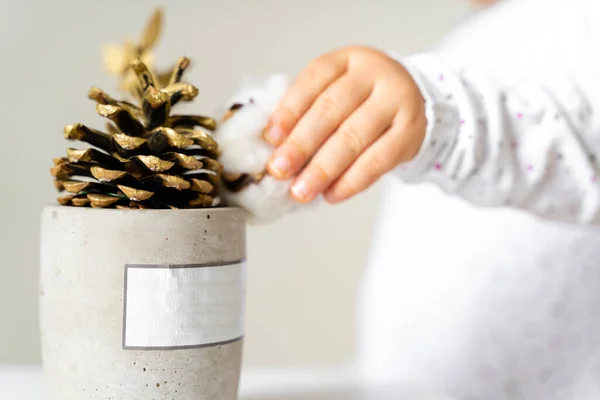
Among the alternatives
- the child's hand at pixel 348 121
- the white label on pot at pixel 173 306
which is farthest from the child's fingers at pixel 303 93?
the white label on pot at pixel 173 306

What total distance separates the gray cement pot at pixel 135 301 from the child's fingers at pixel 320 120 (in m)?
0.07

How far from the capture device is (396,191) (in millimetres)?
834

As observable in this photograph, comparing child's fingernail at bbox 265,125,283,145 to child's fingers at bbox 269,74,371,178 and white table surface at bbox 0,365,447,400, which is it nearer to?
child's fingers at bbox 269,74,371,178

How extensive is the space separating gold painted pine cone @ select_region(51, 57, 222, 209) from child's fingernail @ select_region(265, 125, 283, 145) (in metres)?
0.04

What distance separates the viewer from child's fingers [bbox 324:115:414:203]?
40cm

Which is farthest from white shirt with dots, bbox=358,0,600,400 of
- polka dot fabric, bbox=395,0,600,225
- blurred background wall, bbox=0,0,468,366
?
blurred background wall, bbox=0,0,468,366

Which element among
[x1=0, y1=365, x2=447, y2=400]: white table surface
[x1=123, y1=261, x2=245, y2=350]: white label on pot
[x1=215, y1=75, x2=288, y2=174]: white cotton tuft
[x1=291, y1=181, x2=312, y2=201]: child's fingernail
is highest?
[x1=215, y1=75, x2=288, y2=174]: white cotton tuft

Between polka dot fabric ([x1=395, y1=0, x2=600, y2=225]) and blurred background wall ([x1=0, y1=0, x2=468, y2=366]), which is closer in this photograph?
polka dot fabric ([x1=395, y1=0, x2=600, y2=225])

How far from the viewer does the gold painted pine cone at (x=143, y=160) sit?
13.0 inches

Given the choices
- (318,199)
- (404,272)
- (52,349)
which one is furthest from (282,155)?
(404,272)

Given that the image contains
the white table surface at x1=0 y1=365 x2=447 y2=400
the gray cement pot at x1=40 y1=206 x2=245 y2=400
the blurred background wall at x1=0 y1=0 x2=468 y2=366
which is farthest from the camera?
the blurred background wall at x1=0 y1=0 x2=468 y2=366

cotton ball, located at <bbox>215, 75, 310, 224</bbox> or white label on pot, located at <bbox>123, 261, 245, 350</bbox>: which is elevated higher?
cotton ball, located at <bbox>215, 75, 310, 224</bbox>

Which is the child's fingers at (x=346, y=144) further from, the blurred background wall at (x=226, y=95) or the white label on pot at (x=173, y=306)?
the blurred background wall at (x=226, y=95)

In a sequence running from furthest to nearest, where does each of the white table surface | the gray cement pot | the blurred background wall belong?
the blurred background wall → the white table surface → the gray cement pot
